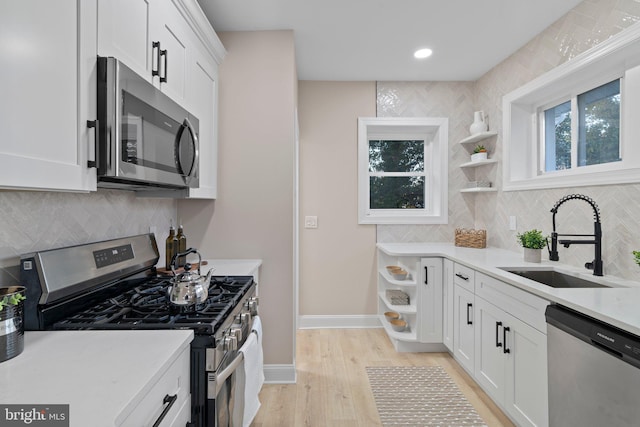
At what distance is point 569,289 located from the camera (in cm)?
159

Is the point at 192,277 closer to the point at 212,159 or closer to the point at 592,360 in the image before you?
the point at 212,159

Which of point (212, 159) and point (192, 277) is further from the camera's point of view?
point (212, 159)

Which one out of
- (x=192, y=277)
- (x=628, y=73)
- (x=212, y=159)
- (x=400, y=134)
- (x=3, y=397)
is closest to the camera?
(x=3, y=397)

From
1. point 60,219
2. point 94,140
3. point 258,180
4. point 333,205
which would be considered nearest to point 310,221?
point 333,205

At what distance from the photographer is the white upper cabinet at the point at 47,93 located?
2.62 feet

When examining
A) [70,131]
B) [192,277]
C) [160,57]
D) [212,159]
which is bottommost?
[192,277]

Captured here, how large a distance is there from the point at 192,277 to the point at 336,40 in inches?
87.2

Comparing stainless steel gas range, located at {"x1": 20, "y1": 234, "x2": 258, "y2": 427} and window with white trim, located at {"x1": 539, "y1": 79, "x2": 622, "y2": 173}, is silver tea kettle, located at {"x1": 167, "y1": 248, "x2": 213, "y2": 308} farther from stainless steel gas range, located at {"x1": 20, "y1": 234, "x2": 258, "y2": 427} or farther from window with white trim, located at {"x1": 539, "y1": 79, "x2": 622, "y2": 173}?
window with white trim, located at {"x1": 539, "y1": 79, "x2": 622, "y2": 173}

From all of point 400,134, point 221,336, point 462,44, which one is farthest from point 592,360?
point 400,134

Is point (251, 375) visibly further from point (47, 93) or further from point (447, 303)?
point (447, 303)

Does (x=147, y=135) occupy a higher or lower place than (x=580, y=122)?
lower

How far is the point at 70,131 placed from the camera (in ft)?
3.22

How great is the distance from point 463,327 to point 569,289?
3.35 feet

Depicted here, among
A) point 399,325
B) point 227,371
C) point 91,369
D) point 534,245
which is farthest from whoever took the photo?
point 399,325
